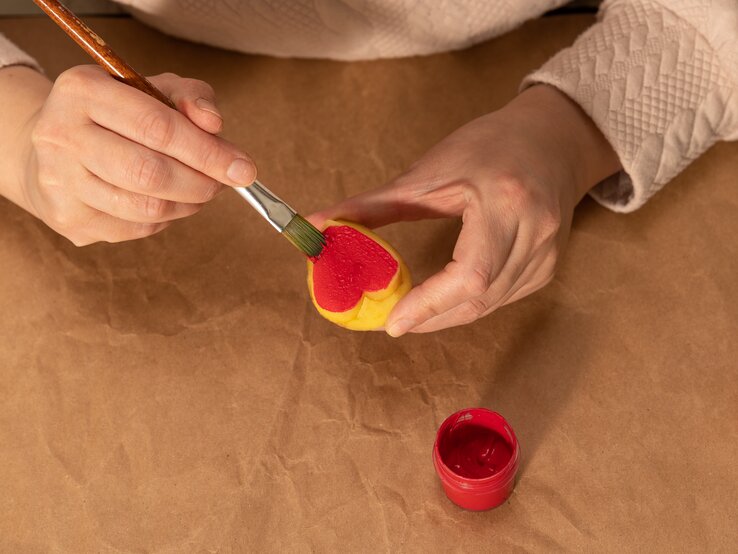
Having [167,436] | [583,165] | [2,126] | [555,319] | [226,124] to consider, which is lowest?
[555,319]

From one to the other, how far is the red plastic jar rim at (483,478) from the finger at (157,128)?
0.47 metres

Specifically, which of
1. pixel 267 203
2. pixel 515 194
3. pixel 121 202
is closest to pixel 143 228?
pixel 121 202

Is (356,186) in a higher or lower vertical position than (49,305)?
lower

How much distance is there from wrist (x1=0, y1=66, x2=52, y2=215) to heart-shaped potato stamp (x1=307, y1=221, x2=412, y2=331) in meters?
0.50

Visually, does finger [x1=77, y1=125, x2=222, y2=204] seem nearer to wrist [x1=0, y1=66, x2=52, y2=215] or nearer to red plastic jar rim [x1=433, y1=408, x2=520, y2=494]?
wrist [x1=0, y1=66, x2=52, y2=215]

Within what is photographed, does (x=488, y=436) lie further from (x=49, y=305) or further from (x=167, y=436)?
(x=49, y=305)

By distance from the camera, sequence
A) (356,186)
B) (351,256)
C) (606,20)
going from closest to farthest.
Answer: (351,256)
(606,20)
(356,186)

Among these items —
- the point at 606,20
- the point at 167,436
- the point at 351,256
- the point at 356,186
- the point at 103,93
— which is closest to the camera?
the point at 103,93

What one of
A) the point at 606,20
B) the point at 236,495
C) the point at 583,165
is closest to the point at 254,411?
the point at 236,495

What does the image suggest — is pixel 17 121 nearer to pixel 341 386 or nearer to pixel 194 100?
pixel 194 100

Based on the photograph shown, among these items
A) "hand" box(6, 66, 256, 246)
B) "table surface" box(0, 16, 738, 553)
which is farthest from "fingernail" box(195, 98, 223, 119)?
"table surface" box(0, 16, 738, 553)

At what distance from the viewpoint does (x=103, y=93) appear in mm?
1032

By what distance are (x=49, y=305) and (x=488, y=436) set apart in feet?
2.70

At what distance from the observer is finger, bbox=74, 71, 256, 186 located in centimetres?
101
